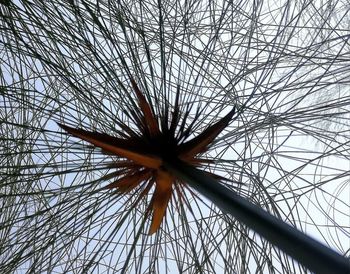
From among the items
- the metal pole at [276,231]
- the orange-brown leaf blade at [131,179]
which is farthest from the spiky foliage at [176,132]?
the metal pole at [276,231]

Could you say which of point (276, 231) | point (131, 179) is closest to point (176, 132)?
point (131, 179)

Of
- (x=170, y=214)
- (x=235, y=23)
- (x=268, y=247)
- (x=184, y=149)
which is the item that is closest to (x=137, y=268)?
(x=170, y=214)

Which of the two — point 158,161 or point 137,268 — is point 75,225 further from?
point 158,161

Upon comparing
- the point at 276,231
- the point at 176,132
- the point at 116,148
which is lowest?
the point at 276,231

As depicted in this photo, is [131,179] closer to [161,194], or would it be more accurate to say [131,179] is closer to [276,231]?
[161,194]

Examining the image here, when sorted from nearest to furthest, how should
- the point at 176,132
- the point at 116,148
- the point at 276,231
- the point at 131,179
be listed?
the point at 276,231
the point at 116,148
the point at 131,179
the point at 176,132

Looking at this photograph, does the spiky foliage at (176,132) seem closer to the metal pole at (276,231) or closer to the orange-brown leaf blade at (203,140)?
the orange-brown leaf blade at (203,140)

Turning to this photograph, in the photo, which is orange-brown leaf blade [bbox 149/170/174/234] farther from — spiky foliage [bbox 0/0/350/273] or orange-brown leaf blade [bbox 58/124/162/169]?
spiky foliage [bbox 0/0/350/273]
